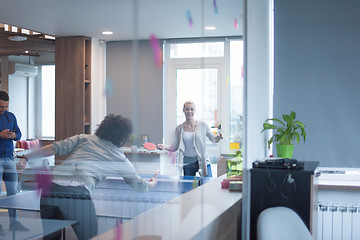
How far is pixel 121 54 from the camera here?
1144mm

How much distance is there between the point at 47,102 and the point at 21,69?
0.29ft

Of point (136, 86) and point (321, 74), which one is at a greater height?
point (321, 74)

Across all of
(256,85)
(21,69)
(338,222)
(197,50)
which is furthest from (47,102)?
(338,222)

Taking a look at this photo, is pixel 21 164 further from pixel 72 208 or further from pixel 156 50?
pixel 156 50

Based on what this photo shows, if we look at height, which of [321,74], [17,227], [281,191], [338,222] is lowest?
[338,222]

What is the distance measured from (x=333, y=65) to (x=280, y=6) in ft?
2.49

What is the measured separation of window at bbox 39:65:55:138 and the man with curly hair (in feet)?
0.11

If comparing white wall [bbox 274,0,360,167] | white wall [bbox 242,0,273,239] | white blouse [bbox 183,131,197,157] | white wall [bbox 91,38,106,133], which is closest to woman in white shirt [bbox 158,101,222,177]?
white blouse [bbox 183,131,197,157]

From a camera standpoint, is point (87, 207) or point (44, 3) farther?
point (87, 207)

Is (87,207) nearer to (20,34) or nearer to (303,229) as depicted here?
(20,34)

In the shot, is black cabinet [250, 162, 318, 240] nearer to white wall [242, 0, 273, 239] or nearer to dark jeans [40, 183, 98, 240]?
white wall [242, 0, 273, 239]

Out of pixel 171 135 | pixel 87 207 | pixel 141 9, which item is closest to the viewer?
pixel 87 207

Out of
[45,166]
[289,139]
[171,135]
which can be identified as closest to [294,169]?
[289,139]

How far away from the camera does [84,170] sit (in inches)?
41.1
